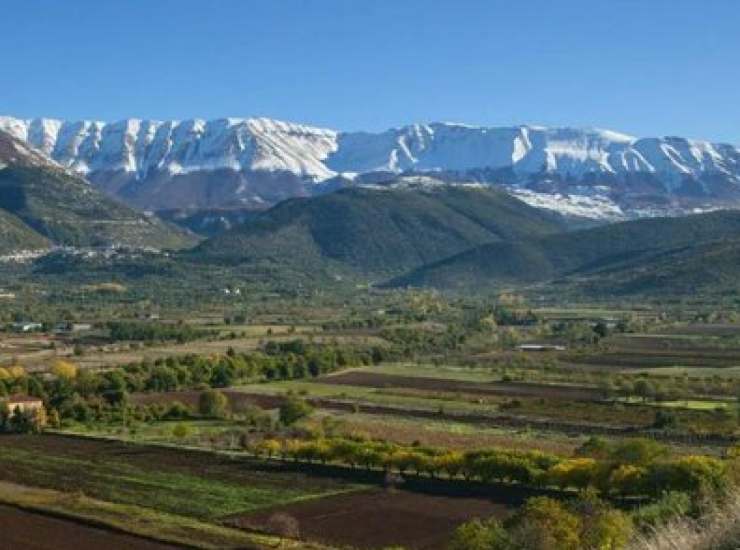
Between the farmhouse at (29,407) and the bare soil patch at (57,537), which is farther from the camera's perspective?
the farmhouse at (29,407)

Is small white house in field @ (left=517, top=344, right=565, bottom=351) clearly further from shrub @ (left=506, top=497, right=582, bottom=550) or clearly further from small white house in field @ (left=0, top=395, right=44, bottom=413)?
shrub @ (left=506, top=497, right=582, bottom=550)

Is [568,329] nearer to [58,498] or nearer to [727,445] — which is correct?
[727,445]

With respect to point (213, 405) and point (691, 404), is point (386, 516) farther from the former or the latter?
point (691, 404)

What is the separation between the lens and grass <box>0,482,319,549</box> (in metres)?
45.4

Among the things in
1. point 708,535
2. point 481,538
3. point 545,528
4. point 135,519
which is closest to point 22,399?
point 135,519

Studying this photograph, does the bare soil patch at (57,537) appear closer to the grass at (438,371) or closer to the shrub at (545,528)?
the shrub at (545,528)

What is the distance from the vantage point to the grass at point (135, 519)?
1788 inches

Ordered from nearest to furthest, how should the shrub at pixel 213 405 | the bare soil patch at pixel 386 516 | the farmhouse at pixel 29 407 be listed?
1. the bare soil patch at pixel 386 516
2. the farmhouse at pixel 29 407
3. the shrub at pixel 213 405

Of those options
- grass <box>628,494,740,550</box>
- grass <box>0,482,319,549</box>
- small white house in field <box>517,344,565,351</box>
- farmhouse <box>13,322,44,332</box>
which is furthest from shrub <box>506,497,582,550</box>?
farmhouse <box>13,322,44,332</box>

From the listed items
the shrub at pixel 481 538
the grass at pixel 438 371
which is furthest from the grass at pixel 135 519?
the grass at pixel 438 371

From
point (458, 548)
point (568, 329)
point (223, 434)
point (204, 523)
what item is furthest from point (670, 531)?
point (568, 329)

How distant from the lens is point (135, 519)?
49438 millimetres

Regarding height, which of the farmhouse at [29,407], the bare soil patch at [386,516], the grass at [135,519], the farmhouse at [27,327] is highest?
the farmhouse at [27,327]

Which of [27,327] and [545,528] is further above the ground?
[27,327]
